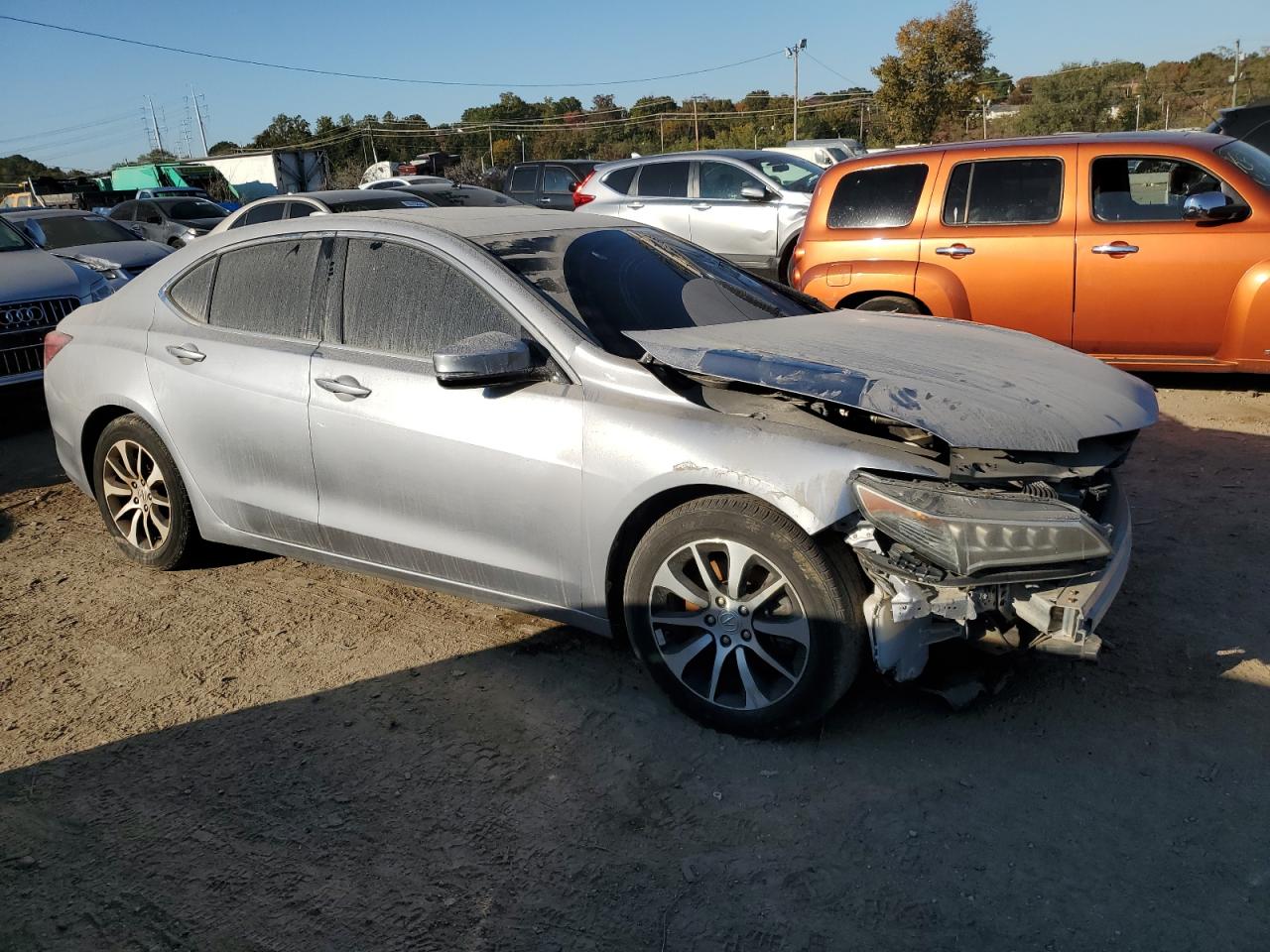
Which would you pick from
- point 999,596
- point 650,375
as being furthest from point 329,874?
point 999,596

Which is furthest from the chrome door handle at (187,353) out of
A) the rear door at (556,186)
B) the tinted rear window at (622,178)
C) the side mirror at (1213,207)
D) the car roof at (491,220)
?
the rear door at (556,186)

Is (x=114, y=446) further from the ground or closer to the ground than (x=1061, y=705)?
further from the ground

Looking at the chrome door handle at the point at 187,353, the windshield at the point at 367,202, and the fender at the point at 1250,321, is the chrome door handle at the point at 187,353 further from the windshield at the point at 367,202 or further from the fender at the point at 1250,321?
the windshield at the point at 367,202

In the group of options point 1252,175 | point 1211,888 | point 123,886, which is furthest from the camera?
point 1252,175

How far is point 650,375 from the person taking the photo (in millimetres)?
3459

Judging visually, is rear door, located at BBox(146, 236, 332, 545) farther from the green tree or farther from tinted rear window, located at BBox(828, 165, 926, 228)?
the green tree

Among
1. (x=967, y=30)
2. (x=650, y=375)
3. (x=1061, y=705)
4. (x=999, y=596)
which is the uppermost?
(x=967, y=30)

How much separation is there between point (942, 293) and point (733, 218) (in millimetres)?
5766

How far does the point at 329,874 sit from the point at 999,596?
207 centimetres

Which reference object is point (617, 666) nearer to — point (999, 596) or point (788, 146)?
point (999, 596)

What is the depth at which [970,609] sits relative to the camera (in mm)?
2955

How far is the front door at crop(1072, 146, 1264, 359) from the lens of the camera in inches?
255

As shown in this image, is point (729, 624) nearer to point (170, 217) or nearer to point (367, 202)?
point (367, 202)

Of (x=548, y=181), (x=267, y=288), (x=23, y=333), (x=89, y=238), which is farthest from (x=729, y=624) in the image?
(x=548, y=181)
